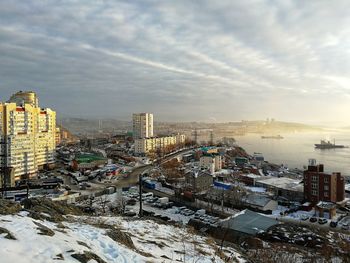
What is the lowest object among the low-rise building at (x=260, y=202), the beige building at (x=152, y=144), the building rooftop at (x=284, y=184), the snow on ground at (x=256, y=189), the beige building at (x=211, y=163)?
the snow on ground at (x=256, y=189)

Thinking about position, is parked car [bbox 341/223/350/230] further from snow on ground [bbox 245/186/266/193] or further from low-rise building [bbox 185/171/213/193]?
low-rise building [bbox 185/171/213/193]

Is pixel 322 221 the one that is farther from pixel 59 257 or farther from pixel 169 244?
pixel 59 257

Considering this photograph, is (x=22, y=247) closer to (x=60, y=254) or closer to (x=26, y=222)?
(x=60, y=254)

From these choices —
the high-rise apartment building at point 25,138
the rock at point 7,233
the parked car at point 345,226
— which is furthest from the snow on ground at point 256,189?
the rock at point 7,233

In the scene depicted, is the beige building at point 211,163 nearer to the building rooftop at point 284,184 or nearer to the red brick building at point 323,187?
the building rooftop at point 284,184

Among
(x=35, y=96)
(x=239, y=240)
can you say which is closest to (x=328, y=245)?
(x=239, y=240)
